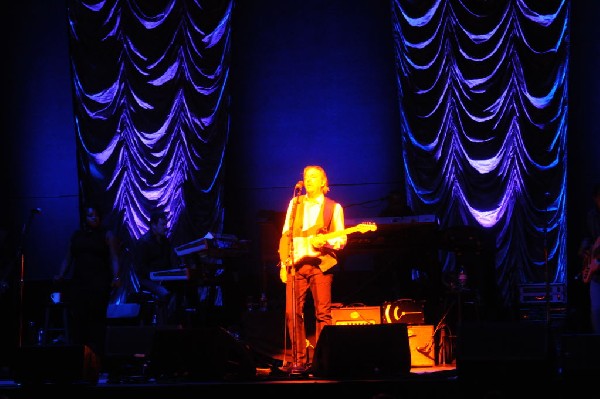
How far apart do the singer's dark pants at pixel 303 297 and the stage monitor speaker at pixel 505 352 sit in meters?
1.78

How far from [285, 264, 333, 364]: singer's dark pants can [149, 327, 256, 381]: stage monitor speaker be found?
2.38ft

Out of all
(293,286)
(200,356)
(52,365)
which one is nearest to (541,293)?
(293,286)

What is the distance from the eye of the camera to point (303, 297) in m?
8.12

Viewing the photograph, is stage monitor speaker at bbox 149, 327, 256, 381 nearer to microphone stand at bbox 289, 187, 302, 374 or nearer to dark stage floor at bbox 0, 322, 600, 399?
dark stage floor at bbox 0, 322, 600, 399

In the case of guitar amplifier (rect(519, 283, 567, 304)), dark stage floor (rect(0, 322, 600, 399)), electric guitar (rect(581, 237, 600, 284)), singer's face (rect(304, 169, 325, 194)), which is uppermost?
singer's face (rect(304, 169, 325, 194))

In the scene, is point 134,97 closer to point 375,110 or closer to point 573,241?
point 375,110

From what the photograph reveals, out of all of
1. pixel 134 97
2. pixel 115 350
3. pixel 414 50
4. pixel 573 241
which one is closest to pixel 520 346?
pixel 115 350

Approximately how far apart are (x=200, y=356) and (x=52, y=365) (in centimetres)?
130

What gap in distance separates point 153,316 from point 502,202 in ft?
16.8

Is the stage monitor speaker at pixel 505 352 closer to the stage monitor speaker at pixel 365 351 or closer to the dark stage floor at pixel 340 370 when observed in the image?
the dark stage floor at pixel 340 370

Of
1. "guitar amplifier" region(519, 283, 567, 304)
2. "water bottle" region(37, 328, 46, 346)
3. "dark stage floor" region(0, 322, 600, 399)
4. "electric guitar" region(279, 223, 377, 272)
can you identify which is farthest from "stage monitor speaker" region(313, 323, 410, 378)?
"water bottle" region(37, 328, 46, 346)

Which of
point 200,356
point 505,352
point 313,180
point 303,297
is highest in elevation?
point 313,180

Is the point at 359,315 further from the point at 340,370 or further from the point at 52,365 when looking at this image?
the point at 52,365

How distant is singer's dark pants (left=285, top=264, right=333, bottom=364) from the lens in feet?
26.2
